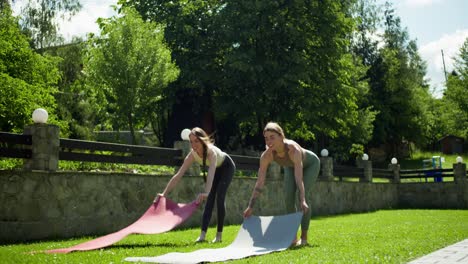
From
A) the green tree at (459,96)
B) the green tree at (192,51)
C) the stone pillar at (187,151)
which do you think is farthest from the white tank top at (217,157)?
the green tree at (459,96)

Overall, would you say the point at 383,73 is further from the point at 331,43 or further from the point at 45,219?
the point at 45,219

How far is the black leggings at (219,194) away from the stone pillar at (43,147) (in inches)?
138

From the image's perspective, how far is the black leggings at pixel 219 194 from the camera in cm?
888

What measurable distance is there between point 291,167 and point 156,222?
2198 millimetres

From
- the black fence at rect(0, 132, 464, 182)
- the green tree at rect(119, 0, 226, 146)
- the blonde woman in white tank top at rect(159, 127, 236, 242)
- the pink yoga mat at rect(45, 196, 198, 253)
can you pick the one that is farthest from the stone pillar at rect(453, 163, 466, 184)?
the pink yoga mat at rect(45, 196, 198, 253)

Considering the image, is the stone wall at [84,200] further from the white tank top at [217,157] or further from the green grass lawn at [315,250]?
the white tank top at [217,157]

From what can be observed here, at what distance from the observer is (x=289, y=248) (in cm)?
757

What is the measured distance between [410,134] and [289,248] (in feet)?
149

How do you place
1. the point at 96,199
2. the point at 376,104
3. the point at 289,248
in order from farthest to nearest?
the point at 376,104, the point at 96,199, the point at 289,248

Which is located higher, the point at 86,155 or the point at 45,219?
the point at 86,155

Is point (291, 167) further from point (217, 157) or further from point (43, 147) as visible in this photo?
point (43, 147)

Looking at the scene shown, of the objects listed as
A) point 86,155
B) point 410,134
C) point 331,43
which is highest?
point 331,43

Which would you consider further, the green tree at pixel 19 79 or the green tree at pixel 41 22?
the green tree at pixel 41 22

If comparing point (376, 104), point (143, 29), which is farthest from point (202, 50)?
point (376, 104)
